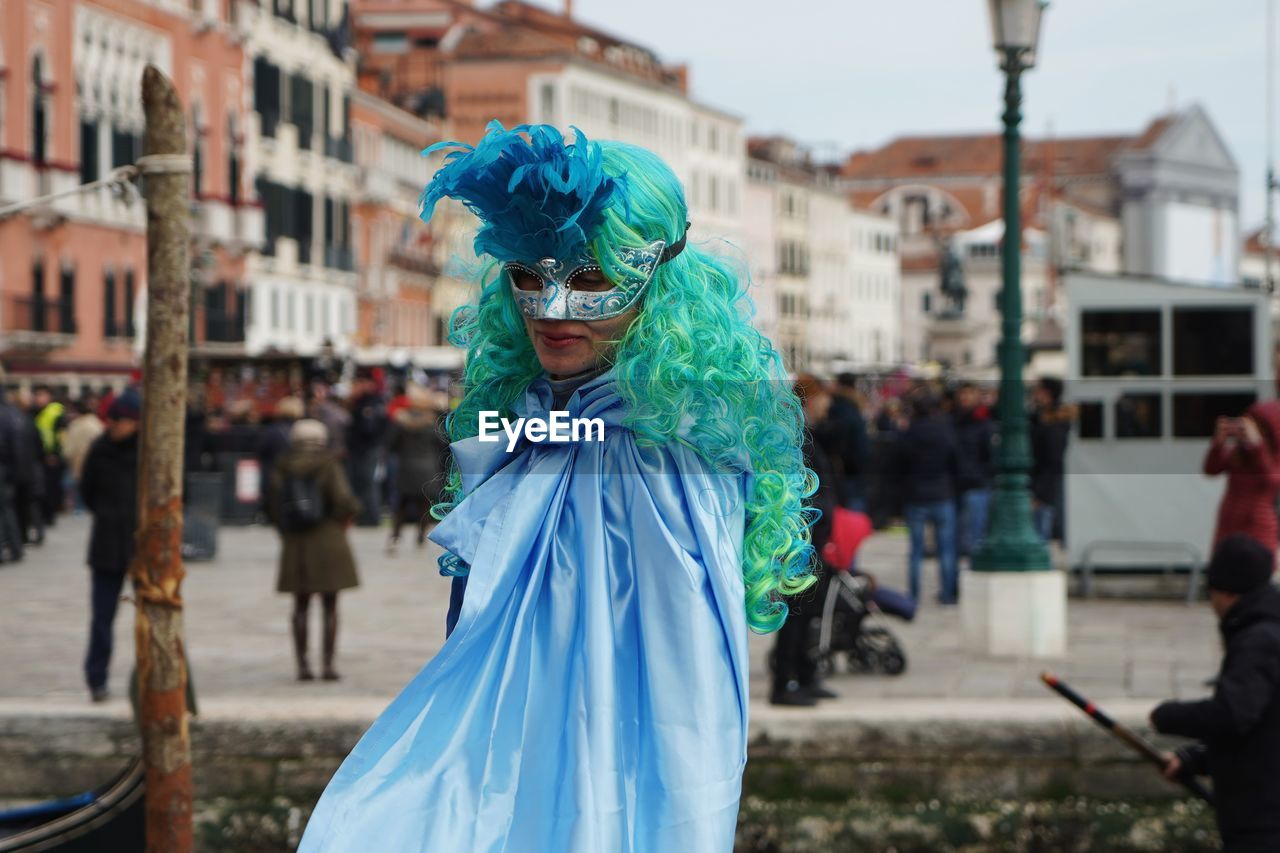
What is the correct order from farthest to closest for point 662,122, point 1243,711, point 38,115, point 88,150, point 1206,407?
1. point 662,122
2. point 88,150
3. point 38,115
4. point 1206,407
5. point 1243,711

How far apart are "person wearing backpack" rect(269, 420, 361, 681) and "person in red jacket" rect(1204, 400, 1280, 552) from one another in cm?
458

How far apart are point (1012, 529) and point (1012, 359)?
3.26 feet

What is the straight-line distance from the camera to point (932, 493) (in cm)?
1557

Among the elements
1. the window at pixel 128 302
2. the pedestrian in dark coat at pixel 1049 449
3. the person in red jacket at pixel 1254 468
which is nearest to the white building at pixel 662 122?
the window at pixel 128 302

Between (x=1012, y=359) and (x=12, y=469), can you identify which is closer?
(x=1012, y=359)

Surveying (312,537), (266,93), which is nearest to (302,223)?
(266,93)

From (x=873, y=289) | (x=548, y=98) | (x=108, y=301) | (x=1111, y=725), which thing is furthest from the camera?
(x=873, y=289)

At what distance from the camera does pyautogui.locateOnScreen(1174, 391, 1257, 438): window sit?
15.3 m

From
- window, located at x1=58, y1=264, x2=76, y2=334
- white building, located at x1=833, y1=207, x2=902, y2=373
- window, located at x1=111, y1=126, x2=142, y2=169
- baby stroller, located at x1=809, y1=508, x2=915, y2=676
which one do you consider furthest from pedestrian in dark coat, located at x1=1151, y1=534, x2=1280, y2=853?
white building, located at x1=833, y1=207, x2=902, y2=373

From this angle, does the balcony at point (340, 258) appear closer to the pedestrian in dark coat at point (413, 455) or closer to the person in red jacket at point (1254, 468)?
the pedestrian in dark coat at point (413, 455)

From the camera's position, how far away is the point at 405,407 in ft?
69.1

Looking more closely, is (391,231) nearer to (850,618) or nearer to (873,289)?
(850,618)

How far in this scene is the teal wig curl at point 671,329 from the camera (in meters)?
3.22

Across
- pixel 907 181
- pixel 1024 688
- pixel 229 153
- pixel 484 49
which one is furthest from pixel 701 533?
pixel 907 181
